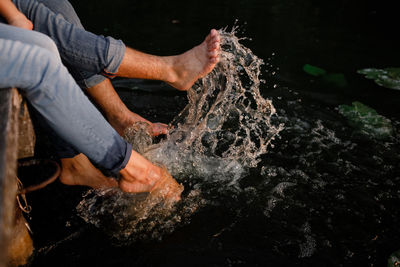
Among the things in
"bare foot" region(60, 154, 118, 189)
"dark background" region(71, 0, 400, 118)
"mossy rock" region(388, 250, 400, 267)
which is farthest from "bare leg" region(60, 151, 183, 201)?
"dark background" region(71, 0, 400, 118)

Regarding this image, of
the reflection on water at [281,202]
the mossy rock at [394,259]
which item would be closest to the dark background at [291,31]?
the reflection on water at [281,202]

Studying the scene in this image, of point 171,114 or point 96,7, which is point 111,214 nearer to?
point 171,114

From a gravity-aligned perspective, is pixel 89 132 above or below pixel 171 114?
above

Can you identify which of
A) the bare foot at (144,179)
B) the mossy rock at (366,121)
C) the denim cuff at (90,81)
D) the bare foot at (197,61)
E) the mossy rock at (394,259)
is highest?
the bare foot at (197,61)

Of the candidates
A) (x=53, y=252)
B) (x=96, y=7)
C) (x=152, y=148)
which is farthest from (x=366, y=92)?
(x=96, y=7)

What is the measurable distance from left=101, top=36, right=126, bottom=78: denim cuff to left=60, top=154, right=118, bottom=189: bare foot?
0.44 metres

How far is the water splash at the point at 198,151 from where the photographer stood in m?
1.57

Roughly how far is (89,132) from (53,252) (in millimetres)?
607

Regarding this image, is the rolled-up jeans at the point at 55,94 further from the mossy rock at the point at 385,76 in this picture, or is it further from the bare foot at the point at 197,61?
the mossy rock at the point at 385,76

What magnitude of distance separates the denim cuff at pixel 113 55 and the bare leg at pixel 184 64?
14 cm

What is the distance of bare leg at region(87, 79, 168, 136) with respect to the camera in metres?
2.07

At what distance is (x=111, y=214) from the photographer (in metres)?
1.61

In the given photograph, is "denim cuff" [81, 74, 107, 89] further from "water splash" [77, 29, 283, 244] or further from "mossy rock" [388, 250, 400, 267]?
"mossy rock" [388, 250, 400, 267]

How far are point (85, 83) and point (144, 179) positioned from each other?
2.73ft
